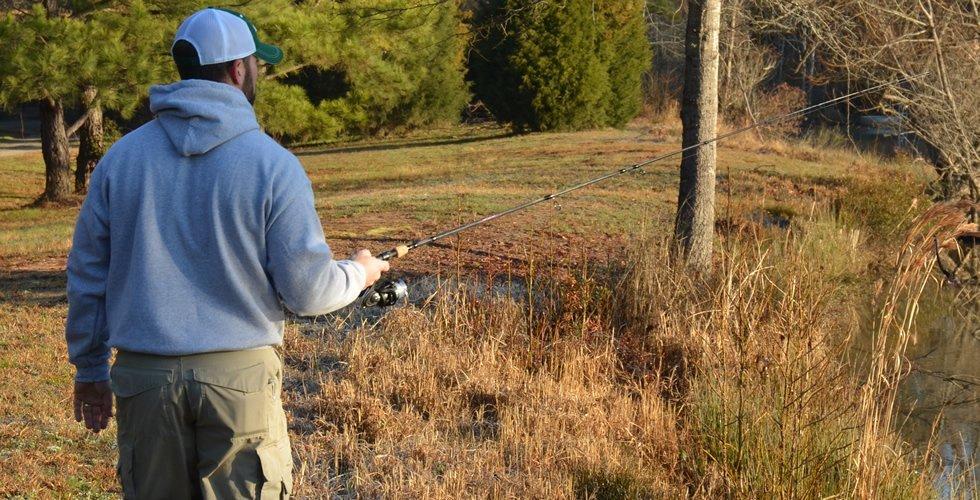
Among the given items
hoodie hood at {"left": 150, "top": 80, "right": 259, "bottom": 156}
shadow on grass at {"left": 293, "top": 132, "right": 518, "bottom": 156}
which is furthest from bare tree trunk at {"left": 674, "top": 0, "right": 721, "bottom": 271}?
shadow on grass at {"left": 293, "top": 132, "right": 518, "bottom": 156}

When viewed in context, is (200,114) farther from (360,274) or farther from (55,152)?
(55,152)

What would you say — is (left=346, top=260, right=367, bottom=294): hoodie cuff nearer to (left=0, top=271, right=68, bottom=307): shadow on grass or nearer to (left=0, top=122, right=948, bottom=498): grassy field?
(left=0, top=122, right=948, bottom=498): grassy field

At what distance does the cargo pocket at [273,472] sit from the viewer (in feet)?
9.29

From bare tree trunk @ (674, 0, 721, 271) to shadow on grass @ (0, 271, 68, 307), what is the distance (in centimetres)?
477

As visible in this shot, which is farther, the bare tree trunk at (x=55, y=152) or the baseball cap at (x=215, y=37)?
→ the bare tree trunk at (x=55, y=152)

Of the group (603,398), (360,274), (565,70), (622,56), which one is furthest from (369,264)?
(622,56)

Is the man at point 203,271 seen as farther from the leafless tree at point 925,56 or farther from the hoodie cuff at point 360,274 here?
the leafless tree at point 925,56

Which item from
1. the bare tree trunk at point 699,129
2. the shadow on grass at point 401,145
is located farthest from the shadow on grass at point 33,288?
the shadow on grass at point 401,145

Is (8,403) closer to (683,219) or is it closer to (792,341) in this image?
(792,341)

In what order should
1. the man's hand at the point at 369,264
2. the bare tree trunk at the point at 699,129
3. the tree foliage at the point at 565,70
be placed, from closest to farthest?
1. the man's hand at the point at 369,264
2. the bare tree trunk at the point at 699,129
3. the tree foliage at the point at 565,70

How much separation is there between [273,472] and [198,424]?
0.24 metres

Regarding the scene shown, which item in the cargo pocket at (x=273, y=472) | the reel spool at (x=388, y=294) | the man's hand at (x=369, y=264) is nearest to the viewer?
the cargo pocket at (x=273, y=472)

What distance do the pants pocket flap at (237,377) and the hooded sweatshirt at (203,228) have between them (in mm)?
58

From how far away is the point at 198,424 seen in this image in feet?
9.13
